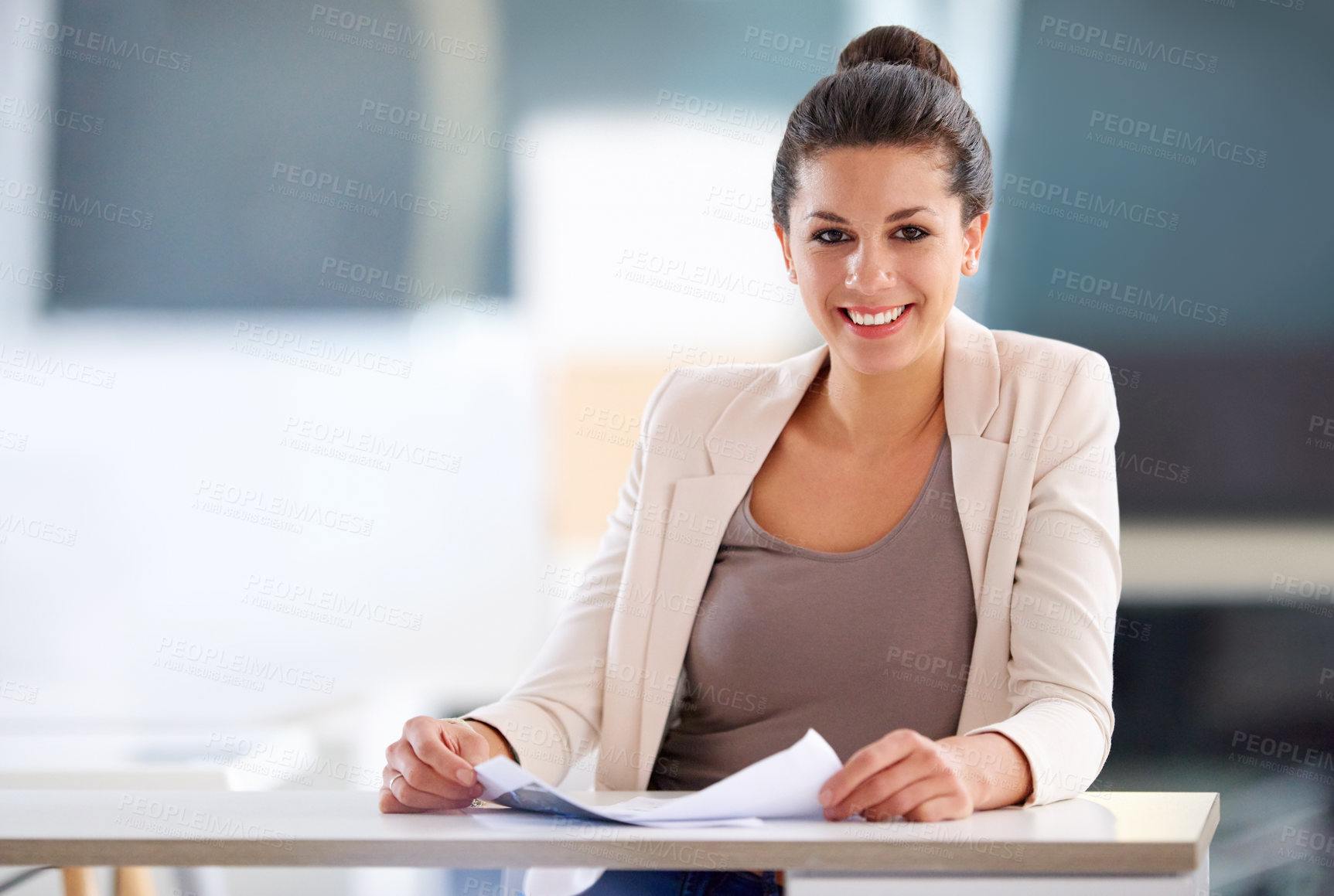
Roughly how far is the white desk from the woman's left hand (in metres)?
0.02

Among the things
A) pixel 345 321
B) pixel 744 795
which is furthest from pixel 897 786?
pixel 345 321

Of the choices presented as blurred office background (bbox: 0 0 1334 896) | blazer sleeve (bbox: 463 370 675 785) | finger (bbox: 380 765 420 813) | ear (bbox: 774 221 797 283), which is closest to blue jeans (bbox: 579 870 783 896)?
blazer sleeve (bbox: 463 370 675 785)

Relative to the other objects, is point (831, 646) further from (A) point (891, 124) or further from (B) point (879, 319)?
(A) point (891, 124)

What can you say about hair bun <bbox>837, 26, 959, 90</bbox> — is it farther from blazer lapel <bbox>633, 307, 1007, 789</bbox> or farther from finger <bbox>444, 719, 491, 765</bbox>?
finger <bbox>444, 719, 491, 765</bbox>

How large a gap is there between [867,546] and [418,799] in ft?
2.07

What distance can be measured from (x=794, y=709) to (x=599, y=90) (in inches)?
69.1

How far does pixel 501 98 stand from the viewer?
2684 millimetres

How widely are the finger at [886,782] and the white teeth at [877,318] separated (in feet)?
2.04

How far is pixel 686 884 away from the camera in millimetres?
1185

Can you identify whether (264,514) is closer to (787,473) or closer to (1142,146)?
(787,473)

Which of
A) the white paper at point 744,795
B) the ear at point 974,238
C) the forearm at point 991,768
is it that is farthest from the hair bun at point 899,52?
the white paper at point 744,795

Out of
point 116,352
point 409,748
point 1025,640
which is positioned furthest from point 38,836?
point 116,352

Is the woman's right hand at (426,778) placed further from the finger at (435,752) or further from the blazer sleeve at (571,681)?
the blazer sleeve at (571,681)

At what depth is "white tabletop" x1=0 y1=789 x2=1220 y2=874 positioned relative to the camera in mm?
776
